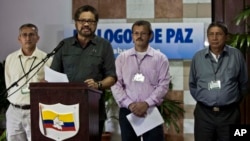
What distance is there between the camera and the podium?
2.65 meters

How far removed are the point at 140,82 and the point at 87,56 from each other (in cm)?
105

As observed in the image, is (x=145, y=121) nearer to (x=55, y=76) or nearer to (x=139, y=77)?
(x=139, y=77)

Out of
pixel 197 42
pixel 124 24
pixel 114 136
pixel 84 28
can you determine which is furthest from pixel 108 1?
pixel 84 28

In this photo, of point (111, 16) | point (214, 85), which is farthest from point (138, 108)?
point (111, 16)

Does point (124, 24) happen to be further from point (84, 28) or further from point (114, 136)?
point (84, 28)

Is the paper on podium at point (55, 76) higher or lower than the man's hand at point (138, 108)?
higher

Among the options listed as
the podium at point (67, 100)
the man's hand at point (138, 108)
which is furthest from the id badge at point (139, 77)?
the podium at point (67, 100)

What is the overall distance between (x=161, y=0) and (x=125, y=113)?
1.77 meters

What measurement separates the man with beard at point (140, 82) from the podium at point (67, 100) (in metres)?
1.56

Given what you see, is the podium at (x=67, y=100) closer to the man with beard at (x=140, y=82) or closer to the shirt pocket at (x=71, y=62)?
the shirt pocket at (x=71, y=62)

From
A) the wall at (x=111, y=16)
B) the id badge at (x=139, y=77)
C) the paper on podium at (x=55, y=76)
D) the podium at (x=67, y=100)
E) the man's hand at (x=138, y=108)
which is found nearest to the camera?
the podium at (x=67, y=100)

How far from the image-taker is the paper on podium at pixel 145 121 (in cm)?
423

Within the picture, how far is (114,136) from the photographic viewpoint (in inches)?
218

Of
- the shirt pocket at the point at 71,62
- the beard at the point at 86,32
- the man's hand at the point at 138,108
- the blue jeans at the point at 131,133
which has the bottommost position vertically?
the blue jeans at the point at 131,133
